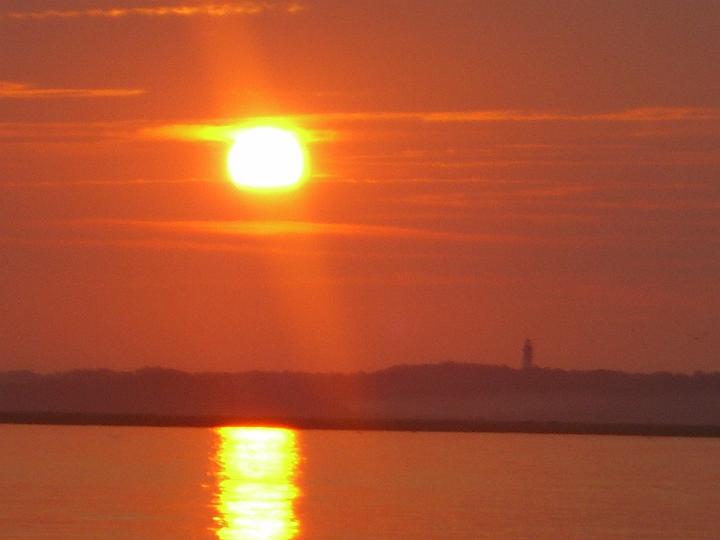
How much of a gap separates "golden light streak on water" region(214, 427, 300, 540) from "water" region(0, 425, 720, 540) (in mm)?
58

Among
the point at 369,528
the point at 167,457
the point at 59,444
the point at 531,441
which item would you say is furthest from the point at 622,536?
the point at 531,441

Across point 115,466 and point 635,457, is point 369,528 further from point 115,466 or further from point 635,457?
point 635,457

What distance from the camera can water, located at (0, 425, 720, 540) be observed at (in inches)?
1336

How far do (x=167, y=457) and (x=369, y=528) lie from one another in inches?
1098

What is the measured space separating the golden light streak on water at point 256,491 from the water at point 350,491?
58 mm

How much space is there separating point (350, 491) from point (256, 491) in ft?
8.13

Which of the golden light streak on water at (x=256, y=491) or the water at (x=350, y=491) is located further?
the water at (x=350, y=491)

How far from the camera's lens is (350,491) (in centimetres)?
4438

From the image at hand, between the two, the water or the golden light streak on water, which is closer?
the golden light streak on water

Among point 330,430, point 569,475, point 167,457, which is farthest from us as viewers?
point 330,430

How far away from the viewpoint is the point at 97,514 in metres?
36.0

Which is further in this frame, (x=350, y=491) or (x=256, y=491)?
(x=350, y=491)

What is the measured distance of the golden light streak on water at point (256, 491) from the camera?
109 feet

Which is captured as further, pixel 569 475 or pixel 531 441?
pixel 531 441
